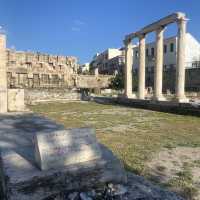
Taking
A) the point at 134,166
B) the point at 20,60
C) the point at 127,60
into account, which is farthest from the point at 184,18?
the point at 20,60

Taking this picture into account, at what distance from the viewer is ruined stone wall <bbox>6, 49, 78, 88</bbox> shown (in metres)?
42.3

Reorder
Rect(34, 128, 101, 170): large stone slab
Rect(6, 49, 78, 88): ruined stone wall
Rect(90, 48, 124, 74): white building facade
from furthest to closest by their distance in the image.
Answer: Rect(90, 48, 124, 74): white building facade → Rect(6, 49, 78, 88): ruined stone wall → Rect(34, 128, 101, 170): large stone slab

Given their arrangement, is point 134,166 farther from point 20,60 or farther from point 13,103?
point 20,60

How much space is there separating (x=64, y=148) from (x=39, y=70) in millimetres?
46180

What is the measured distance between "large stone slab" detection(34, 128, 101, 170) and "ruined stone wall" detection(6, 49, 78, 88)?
3901 centimetres

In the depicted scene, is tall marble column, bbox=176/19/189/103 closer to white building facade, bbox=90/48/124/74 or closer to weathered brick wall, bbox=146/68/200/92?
weathered brick wall, bbox=146/68/200/92

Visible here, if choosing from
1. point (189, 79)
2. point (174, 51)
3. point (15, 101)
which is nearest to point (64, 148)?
point (15, 101)

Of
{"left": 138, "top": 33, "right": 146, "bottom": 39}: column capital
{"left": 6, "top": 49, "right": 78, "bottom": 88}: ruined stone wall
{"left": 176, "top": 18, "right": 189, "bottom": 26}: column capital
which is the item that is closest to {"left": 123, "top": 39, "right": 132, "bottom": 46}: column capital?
{"left": 138, "top": 33, "right": 146, "bottom": 39}: column capital

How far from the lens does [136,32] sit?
878 inches

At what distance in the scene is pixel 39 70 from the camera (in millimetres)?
46688

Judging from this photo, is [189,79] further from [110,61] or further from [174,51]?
[110,61]

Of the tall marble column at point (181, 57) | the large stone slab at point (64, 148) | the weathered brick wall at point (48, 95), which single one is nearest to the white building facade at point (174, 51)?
the weathered brick wall at point (48, 95)

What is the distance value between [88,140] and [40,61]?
162ft

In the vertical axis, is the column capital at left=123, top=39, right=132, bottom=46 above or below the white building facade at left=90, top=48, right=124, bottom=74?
below
